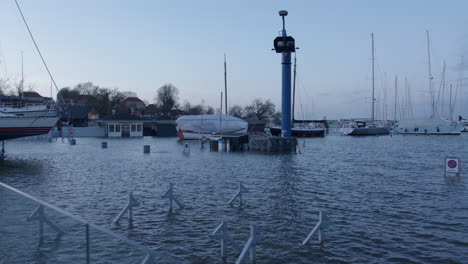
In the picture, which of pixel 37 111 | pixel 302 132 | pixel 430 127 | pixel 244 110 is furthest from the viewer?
pixel 244 110

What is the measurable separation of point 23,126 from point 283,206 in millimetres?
23499

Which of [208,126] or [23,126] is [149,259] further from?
[208,126]

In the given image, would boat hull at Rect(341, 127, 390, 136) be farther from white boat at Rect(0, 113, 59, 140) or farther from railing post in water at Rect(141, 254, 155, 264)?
railing post in water at Rect(141, 254, 155, 264)

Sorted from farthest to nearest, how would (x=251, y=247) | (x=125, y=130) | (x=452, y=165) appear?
(x=125, y=130)
(x=452, y=165)
(x=251, y=247)

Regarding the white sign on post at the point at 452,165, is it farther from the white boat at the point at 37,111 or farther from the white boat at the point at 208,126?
the white boat at the point at 208,126

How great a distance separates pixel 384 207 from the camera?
12.4 metres

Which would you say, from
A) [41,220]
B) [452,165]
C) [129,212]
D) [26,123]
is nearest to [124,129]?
[26,123]

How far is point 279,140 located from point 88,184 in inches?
830

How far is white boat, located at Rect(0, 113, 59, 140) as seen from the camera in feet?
87.9

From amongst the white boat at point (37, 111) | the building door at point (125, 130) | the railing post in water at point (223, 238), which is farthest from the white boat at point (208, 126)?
the railing post in water at point (223, 238)

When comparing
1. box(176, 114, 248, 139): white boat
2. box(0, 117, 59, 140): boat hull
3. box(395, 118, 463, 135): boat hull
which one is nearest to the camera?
box(0, 117, 59, 140): boat hull

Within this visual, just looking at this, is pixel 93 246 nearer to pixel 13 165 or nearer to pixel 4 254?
pixel 4 254

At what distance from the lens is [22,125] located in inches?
1072

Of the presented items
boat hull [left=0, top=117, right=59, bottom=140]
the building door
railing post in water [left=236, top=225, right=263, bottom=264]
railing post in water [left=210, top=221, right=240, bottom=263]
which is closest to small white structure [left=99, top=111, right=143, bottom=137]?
the building door
